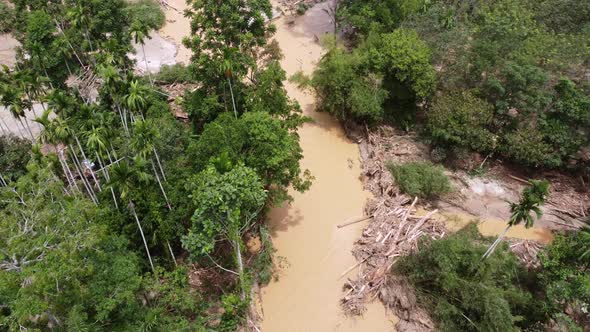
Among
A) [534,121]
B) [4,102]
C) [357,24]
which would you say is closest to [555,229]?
[534,121]

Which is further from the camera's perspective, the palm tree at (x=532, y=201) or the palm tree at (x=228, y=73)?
the palm tree at (x=228, y=73)

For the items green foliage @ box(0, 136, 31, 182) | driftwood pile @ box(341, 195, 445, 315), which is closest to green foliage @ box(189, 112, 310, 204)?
driftwood pile @ box(341, 195, 445, 315)

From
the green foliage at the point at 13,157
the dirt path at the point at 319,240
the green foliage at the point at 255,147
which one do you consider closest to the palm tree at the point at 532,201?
the dirt path at the point at 319,240

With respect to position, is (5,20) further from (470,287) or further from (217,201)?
(470,287)

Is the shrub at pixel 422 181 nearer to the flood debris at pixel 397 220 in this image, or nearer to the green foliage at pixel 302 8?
the flood debris at pixel 397 220

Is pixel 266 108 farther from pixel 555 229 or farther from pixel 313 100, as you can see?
pixel 555 229

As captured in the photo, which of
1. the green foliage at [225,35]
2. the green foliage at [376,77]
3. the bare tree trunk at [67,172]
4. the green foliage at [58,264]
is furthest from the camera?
the green foliage at [376,77]

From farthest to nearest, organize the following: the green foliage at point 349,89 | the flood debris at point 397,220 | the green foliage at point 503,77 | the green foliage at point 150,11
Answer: the green foliage at point 150,11 → the green foliage at point 349,89 → the green foliage at point 503,77 → the flood debris at point 397,220
